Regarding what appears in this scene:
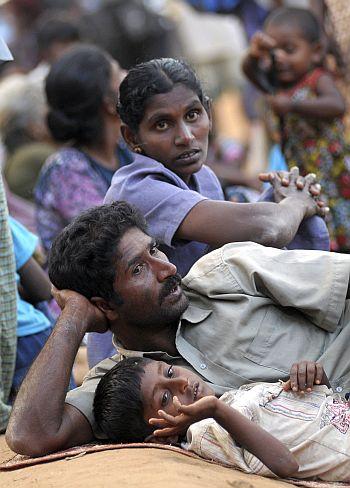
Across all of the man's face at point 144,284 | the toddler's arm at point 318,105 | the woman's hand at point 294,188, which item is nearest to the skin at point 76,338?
the man's face at point 144,284

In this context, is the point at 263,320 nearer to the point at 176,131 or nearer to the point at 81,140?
the point at 176,131

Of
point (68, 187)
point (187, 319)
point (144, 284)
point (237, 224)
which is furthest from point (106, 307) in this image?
point (68, 187)

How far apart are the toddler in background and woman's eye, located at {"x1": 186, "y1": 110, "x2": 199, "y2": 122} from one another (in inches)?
93.2

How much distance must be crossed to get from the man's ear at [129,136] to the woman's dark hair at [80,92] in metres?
2.07

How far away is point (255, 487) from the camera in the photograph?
12.0 feet

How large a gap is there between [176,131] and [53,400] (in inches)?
52.1

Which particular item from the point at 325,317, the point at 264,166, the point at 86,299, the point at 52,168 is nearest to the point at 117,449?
the point at 86,299

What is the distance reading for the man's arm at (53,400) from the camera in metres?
4.03

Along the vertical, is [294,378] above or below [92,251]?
below

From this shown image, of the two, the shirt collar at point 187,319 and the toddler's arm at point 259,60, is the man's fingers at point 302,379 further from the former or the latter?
the toddler's arm at point 259,60

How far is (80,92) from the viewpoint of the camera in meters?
6.93

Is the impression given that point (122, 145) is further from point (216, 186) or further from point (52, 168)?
point (216, 186)

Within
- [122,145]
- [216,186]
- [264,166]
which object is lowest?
[264,166]

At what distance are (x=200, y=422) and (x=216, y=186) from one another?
5.06ft
